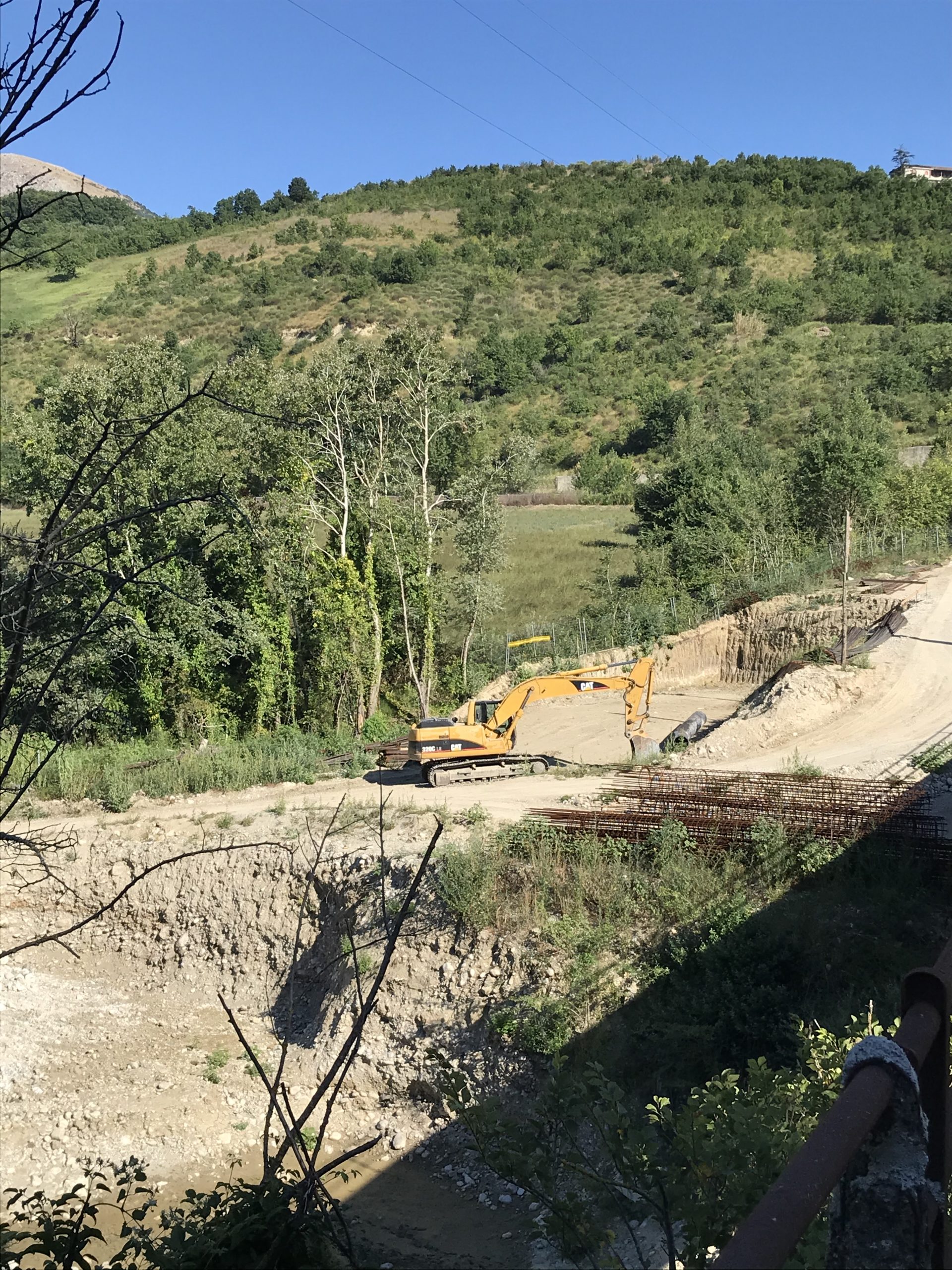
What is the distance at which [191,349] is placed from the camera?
220ft

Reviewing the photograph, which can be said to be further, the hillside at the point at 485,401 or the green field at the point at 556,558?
the green field at the point at 556,558

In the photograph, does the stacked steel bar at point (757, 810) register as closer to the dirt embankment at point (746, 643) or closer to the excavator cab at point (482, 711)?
the excavator cab at point (482, 711)

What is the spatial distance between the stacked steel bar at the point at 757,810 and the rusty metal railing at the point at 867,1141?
1197 cm

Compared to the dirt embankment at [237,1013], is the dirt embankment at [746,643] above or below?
above

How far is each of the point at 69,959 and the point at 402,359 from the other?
14.9 m

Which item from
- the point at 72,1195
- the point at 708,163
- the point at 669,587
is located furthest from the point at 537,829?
the point at 708,163

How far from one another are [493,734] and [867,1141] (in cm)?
1768

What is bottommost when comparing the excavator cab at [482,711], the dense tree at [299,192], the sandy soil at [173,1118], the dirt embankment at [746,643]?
the sandy soil at [173,1118]

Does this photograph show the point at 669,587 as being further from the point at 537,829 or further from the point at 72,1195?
the point at 72,1195

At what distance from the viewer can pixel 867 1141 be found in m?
1.75

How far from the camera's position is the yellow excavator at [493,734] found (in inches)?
754

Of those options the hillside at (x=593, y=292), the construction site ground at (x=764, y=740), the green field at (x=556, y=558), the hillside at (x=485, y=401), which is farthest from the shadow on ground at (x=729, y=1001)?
the hillside at (x=593, y=292)

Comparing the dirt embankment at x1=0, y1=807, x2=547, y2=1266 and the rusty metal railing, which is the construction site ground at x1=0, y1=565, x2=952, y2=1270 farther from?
the rusty metal railing

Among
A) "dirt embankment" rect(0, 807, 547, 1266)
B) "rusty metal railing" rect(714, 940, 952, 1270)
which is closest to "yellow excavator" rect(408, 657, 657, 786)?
"dirt embankment" rect(0, 807, 547, 1266)
